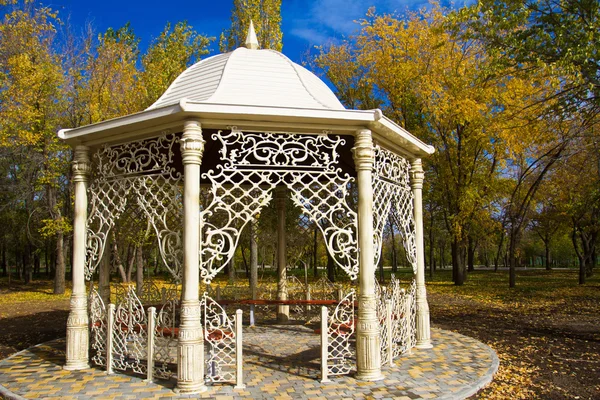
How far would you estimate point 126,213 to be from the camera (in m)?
9.20

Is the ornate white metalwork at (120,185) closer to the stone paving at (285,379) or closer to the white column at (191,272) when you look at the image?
the white column at (191,272)

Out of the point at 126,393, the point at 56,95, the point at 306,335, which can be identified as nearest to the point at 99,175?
the point at 126,393

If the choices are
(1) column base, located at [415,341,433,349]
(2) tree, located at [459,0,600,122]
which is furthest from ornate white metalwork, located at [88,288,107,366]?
(2) tree, located at [459,0,600,122]

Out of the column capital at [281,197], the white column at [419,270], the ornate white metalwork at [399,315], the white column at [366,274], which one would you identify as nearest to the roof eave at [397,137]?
the white column at [366,274]

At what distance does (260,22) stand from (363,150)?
47.1ft

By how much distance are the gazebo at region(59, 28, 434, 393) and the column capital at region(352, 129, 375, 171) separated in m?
0.01

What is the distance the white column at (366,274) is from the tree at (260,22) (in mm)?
13622

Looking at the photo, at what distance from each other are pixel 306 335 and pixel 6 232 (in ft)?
90.2

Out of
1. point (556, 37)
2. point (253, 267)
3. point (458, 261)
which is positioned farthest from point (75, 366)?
point (458, 261)

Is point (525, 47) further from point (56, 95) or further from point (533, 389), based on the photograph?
point (56, 95)

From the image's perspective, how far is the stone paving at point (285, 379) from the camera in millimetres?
5273

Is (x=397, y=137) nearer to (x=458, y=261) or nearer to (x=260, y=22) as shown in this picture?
(x=260, y=22)

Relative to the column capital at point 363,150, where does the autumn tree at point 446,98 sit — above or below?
above

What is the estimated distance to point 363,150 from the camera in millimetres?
6109
